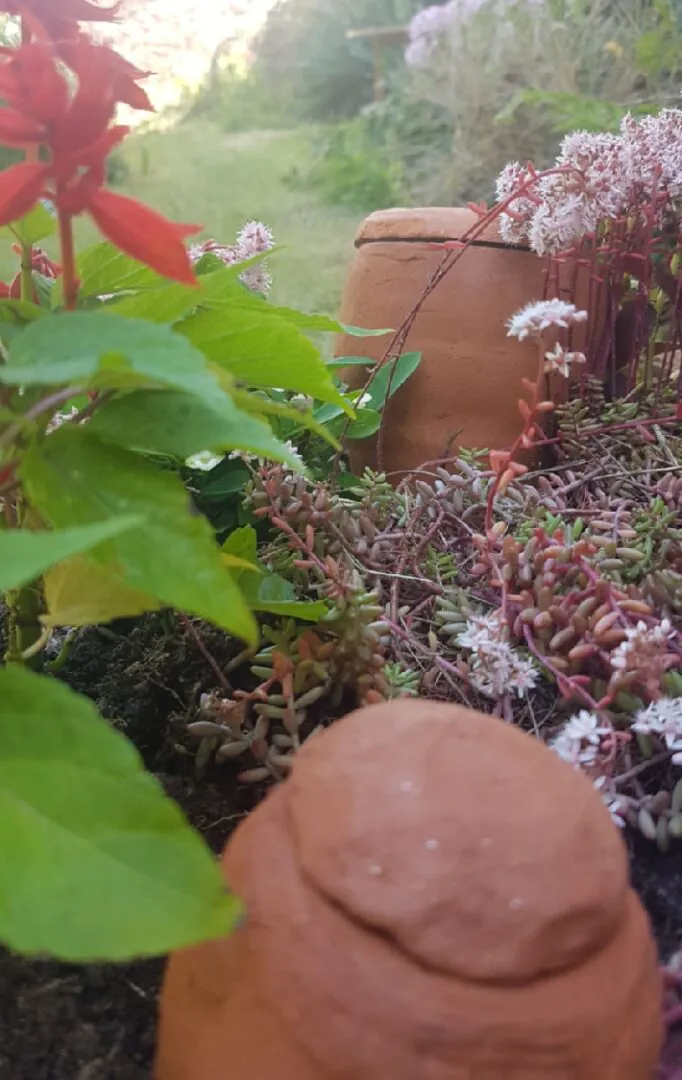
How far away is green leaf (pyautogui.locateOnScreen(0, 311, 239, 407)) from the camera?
1.12ft

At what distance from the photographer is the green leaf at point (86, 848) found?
31cm

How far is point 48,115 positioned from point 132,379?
0.14m

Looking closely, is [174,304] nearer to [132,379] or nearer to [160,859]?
[132,379]

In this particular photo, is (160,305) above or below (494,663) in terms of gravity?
above

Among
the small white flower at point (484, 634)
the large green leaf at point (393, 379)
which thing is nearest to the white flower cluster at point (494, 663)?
the small white flower at point (484, 634)

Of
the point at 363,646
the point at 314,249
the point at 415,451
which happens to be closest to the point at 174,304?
the point at 363,646

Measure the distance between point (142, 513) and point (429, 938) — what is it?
228mm

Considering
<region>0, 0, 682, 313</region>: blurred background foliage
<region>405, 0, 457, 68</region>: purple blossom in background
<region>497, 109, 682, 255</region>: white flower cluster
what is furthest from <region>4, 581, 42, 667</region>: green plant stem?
<region>405, 0, 457, 68</region>: purple blossom in background

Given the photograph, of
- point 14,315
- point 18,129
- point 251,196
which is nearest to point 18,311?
point 14,315

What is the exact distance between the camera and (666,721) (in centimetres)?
60

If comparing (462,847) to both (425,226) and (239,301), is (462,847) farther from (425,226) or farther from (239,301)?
(425,226)

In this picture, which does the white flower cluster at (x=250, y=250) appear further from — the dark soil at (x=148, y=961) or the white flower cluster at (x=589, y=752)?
the white flower cluster at (x=589, y=752)

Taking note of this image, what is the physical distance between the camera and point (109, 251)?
1.95 ft

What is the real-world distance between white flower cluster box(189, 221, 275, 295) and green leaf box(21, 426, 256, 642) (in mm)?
604
